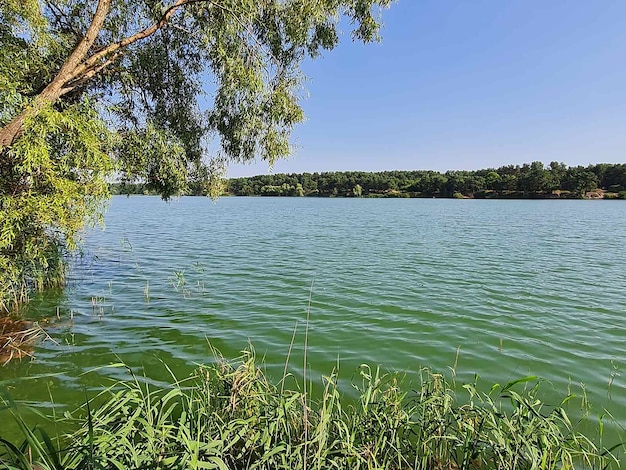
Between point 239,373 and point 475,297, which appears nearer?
point 239,373

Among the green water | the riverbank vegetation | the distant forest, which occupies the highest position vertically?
the distant forest

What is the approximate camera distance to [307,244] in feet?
67.8

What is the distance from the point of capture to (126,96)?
9219 mm

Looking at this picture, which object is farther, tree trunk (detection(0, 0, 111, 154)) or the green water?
the green water

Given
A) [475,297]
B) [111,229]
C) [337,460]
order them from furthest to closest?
[111,229] → [475,297] → [337,460]

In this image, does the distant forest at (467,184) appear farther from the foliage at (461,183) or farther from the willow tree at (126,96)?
the willow tree at (126,96)

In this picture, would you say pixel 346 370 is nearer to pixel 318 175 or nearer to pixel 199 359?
pixel 199 359

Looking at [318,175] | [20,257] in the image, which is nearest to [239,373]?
[20,257]

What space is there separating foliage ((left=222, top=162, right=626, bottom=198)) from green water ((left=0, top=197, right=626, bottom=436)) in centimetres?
7085

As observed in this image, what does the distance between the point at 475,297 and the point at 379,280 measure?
121 inches

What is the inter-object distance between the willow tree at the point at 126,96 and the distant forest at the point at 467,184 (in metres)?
67.4

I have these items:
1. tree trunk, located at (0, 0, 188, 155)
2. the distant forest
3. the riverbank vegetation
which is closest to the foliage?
the distant forest

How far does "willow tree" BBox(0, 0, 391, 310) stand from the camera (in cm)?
638

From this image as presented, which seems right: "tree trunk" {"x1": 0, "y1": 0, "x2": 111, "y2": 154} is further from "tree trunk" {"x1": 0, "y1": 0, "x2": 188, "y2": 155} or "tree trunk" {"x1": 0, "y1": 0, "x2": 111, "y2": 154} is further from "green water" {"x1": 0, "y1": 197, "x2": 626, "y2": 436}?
"green water" {"x1": 0, "y1": 197, "x2": 626, "y2": 436}
